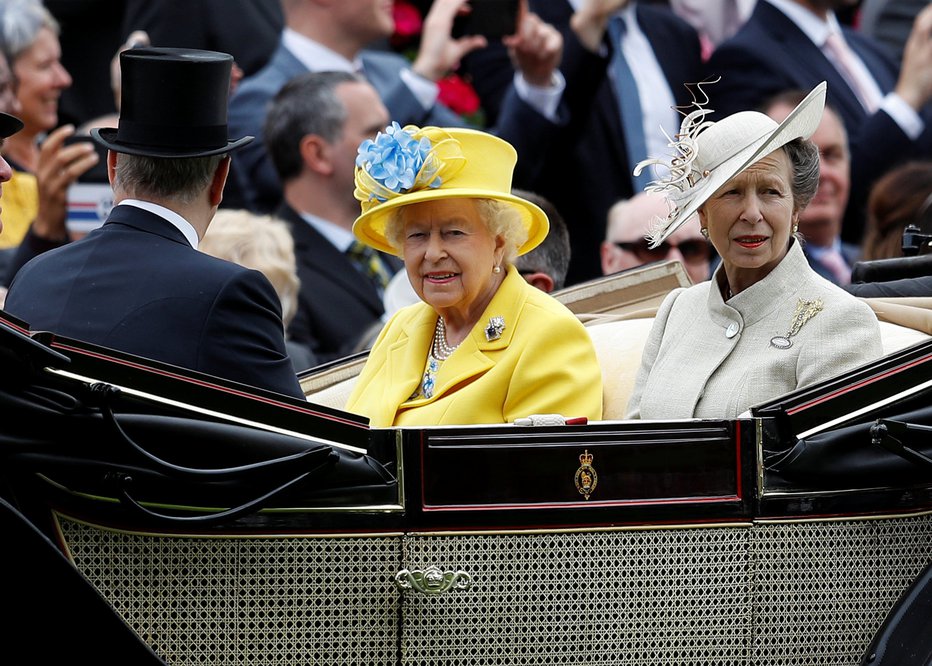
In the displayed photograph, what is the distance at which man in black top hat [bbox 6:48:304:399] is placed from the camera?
297 centimetres

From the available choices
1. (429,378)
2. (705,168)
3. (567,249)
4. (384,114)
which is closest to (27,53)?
(384,114)

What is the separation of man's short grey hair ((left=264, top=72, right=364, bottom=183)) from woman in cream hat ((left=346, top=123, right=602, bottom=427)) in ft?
7.85

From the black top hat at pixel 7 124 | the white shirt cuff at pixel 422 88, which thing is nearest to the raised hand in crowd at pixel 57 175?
the white shirt cuff at pixel 422 88

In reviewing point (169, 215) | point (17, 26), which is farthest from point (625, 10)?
point (169, 215)

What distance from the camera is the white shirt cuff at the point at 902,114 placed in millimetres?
6797

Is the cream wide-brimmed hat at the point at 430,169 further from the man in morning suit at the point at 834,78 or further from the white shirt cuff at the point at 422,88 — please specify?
the man in morning suit at the point at 834,78

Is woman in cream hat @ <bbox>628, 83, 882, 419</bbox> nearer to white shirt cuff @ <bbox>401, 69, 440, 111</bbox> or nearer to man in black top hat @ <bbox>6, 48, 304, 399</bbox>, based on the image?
man in black top hat @ <bbox>6, 48, 304, 399</bbox>

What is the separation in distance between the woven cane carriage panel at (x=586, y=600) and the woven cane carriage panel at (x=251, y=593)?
70 millimetres

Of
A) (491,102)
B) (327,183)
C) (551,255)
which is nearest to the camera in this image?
(551,255)

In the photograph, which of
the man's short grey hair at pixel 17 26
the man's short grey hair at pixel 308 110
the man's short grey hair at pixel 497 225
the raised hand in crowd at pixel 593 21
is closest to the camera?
the man's short grey hair at pixel 497 225

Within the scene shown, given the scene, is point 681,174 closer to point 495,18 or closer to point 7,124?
point 7,124

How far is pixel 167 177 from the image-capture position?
323 centimetres

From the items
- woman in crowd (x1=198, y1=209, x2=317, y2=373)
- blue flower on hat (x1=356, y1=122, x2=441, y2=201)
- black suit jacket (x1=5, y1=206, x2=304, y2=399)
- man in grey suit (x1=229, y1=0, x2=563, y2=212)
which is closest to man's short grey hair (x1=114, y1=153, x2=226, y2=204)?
black suit jacket (x1=5, y1=206, x2=304, y2=399)

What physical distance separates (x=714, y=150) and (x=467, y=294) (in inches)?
24.3
